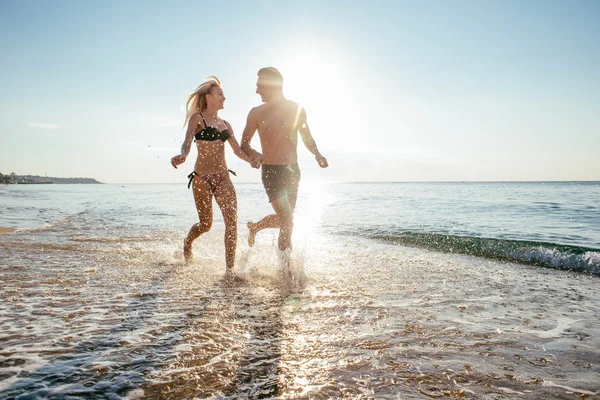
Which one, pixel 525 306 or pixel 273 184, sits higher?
pixel 273 184

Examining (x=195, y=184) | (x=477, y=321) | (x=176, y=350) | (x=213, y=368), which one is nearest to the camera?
(x=213, y=368)

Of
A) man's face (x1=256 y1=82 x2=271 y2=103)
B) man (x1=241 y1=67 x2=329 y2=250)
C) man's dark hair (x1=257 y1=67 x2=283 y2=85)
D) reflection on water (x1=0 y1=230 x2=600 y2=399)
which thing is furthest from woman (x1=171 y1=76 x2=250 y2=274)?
reflection on water (x1=0 y1=230 x2=600 y2=399)

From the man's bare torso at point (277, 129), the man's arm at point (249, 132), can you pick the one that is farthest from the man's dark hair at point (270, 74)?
the man's arm at point (249, 132)

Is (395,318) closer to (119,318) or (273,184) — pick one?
(119,318)

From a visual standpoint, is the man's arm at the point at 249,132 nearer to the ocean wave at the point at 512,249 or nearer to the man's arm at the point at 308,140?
the man's arm at the point at 308,140

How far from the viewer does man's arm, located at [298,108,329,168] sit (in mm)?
5315

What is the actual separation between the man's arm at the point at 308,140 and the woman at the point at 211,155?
0.92 m

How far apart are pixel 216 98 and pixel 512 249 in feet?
21.0

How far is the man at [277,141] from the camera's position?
16.4 ft

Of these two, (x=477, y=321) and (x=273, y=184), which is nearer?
(x=477, y=321)

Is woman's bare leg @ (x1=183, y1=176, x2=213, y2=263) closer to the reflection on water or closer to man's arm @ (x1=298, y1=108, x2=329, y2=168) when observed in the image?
the reflection on water

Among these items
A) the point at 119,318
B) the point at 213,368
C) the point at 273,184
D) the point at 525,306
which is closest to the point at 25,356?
the point at 119,318

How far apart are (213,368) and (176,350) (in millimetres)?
349

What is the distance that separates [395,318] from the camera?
3104 millimetres
